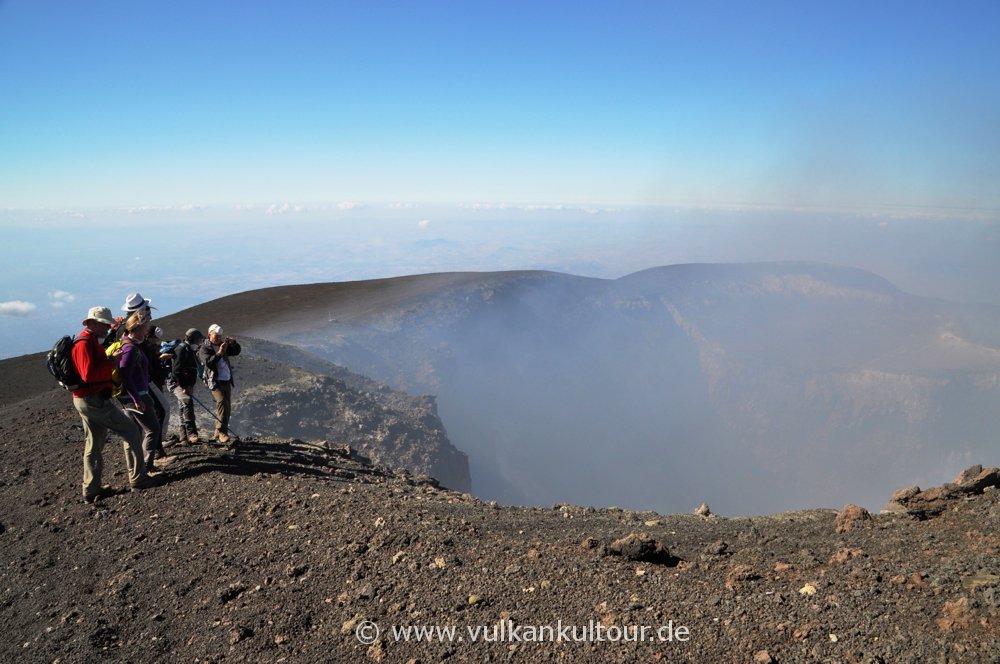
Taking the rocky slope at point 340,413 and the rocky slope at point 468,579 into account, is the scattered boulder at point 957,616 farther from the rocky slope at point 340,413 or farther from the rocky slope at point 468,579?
the rocky slope at point 340,413

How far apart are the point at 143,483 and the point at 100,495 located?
0.43 metres

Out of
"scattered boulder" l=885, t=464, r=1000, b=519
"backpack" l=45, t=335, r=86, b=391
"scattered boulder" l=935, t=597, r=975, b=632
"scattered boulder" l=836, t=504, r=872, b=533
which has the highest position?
"backpack" l=45, t=335, r=86, b=391

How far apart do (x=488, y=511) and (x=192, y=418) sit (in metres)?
4.56

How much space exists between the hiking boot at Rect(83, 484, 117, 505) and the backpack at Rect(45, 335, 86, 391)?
129 centimetres

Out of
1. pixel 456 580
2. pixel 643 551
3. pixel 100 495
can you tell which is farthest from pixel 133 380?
pixel 643 551

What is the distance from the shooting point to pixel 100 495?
6.19m

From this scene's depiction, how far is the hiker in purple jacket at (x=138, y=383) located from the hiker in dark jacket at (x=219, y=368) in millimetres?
1115

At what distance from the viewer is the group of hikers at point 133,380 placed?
5.75 m

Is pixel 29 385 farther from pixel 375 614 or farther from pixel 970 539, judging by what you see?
pixel 970 539

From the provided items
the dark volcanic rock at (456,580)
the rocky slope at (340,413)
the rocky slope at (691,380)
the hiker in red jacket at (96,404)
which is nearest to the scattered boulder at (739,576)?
the dark volcanic rock at (456,580)

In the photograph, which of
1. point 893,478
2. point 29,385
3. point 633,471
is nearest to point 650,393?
point 633,471

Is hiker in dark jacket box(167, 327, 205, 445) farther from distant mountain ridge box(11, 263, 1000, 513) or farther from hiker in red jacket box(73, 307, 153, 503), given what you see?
distant mountain ridge box(11, 263, 1000, 513)

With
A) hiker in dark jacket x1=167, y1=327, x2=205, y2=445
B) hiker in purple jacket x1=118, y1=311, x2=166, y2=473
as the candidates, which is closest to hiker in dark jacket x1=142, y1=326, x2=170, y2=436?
hiker in dark jacket x1=167, y1=327, x2=205, y2=445

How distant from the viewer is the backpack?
5.59m
